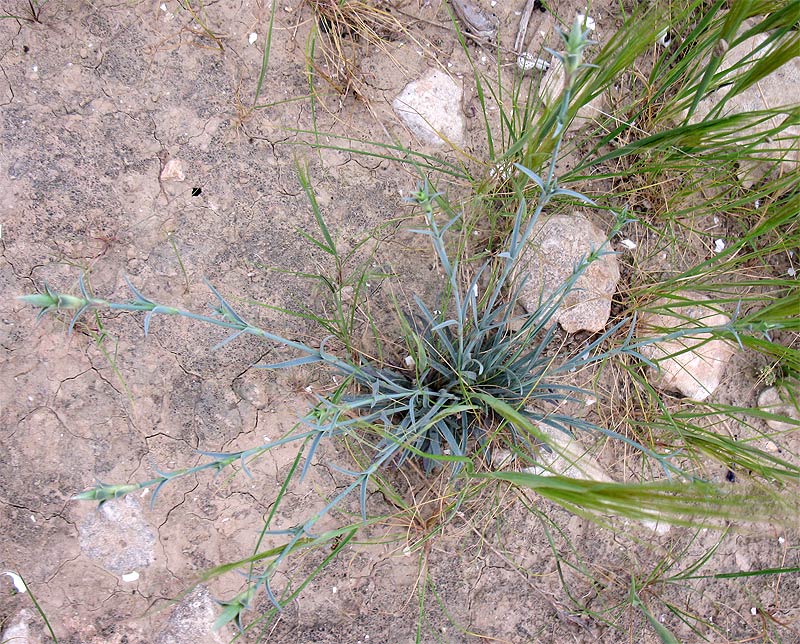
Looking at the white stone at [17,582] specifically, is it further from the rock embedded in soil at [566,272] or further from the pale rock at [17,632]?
the rock embedded in soil at [566,272]

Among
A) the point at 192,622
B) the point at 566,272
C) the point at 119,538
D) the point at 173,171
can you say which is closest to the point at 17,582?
the point at 119,538

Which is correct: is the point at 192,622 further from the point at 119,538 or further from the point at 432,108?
the point at 432,108

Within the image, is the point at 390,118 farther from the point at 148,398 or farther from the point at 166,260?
the point at 148,398

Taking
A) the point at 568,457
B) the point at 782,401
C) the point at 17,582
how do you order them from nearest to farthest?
the point at 17,582 < the point at 568,457 < the point at 782,401

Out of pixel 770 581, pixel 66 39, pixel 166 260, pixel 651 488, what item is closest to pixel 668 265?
pixel 770 581

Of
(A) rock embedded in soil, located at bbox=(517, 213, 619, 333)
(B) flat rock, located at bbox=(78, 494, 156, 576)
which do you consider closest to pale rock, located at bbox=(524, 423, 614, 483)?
(A) rock embedded in soil, located at bbox=(517, 213, 619, 333)
